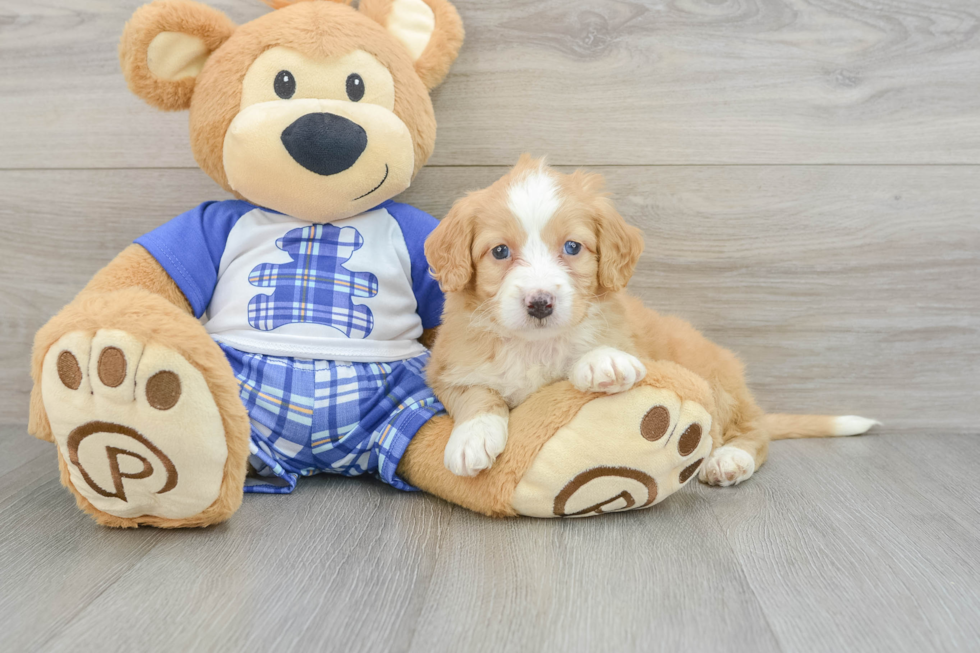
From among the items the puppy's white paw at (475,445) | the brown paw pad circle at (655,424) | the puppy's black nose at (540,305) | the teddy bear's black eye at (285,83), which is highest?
the teddy bear's black eye at (285,83)

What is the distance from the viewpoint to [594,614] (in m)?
0.90

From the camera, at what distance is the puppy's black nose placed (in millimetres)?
1077

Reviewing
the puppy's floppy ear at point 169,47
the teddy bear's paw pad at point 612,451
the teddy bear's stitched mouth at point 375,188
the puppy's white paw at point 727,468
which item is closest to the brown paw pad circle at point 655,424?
the teddy bear's paw pad at point 612,451

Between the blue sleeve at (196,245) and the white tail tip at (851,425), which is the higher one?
the blue sleeve at (196,245)

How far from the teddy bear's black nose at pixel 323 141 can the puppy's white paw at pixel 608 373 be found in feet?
1.92

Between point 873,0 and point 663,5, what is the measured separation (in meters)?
0.47

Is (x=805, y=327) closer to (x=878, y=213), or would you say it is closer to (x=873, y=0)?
(x=878, y=213)

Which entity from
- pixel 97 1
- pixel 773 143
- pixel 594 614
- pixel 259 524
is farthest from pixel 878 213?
pixel 97 1

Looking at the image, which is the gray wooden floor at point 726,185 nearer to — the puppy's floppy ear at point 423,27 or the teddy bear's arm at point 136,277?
the puppy's floppy ear at point 423,27

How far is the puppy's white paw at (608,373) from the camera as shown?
1.12m

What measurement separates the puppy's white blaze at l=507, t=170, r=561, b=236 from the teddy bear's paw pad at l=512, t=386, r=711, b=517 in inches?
12.4

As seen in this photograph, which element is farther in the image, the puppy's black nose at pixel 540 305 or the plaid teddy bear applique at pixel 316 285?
the plaid teddy bear applique at pixel 316 285

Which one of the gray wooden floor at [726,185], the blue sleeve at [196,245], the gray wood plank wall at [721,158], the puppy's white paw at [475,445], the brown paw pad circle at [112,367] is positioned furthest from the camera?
the gray wood plank wall at [721,158]

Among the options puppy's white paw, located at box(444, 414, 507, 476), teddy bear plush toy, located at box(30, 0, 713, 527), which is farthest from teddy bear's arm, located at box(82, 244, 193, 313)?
puppy's white paw, located at box(444, 414, 507, 476)
